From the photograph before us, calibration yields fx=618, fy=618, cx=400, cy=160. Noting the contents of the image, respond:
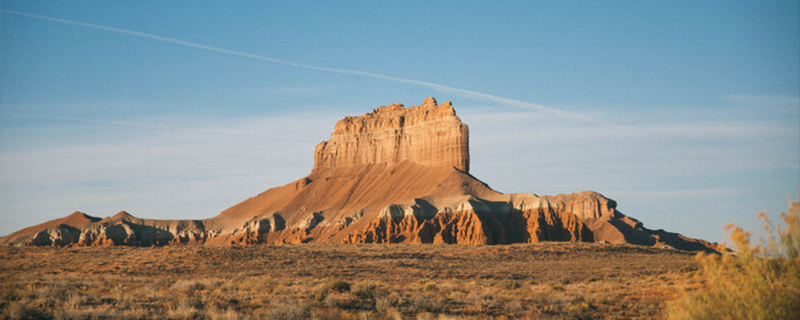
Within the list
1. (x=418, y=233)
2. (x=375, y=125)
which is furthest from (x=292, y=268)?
(x=375, y=125)

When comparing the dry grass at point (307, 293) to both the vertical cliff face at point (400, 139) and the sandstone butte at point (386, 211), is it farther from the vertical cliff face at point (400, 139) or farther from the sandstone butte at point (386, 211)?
the vertical cliff face at point (400, 139)

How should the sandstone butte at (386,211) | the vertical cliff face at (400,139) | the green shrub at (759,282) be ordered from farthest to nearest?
the vertical cliff face at (400,139)
the sandstone butte at (386,211)
the green shrub at (759,282)

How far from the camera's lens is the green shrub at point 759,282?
11898 mm

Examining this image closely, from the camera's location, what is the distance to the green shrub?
39.0ft

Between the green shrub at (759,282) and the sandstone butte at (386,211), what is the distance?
282ft

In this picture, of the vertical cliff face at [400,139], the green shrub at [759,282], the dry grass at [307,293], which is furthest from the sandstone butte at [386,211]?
the green shrub at [759,282]

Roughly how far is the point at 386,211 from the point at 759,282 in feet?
336

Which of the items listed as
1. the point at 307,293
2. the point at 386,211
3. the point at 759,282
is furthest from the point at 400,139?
the point at 759,282

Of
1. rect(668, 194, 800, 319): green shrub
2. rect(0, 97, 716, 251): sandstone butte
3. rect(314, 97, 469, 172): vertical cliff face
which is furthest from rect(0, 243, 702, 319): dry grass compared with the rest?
rect(314, 97, 469, 172): vertical cliff face

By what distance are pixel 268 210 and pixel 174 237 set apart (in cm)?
2245

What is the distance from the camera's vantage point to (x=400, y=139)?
160m

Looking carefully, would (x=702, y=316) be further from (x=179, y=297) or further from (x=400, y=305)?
(x=179, y=297)

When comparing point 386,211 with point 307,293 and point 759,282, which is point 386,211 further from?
point 759,282

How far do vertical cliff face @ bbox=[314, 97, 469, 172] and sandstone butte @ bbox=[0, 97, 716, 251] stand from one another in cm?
33
